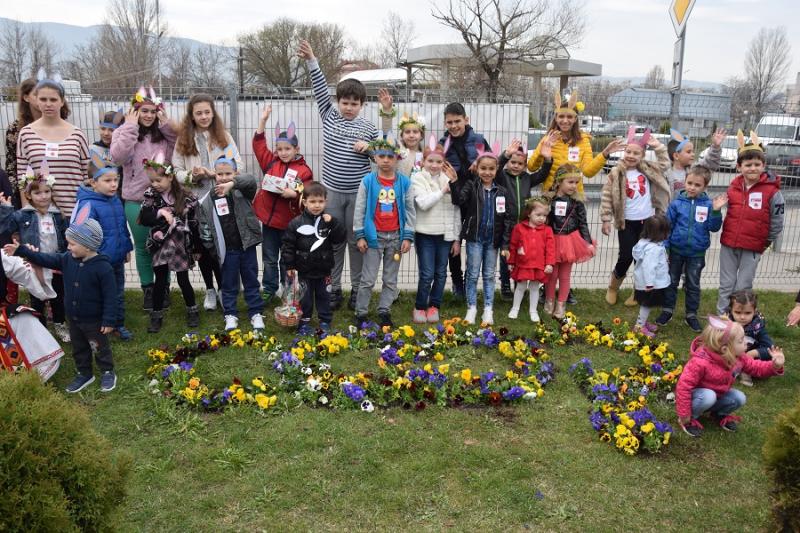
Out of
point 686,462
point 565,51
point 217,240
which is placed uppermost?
point 565,51

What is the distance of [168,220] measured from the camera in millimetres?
6133

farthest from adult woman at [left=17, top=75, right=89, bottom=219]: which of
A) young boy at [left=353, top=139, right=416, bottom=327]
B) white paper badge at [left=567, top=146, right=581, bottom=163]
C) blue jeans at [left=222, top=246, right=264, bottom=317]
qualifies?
white paper badge at [left=567, top=146, right=581, bottom=163]

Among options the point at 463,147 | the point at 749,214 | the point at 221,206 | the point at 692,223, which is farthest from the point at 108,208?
the point at 749,214

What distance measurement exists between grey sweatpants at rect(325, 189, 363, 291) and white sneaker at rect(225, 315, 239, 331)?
1.15 metres

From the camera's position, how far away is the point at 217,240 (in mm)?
6211

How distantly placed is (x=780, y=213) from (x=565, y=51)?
2873cm

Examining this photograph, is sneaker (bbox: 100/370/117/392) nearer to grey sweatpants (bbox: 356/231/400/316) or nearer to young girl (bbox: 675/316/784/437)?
grey sweatpants (bbox: 356/231/400/316)

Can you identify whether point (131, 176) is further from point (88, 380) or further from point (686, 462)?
point (686, 462)

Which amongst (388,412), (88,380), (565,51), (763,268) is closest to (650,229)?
(388,412)

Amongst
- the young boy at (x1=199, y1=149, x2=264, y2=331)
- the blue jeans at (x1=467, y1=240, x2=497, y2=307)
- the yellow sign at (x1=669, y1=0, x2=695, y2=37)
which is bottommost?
the blue jeans at (x1=467, y1=240, x2=497, y2=307)

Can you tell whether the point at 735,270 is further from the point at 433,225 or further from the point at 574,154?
the point at 433,225

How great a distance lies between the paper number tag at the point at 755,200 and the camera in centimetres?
641

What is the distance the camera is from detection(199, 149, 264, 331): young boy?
20.2 ft

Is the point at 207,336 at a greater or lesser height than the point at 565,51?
lesser
